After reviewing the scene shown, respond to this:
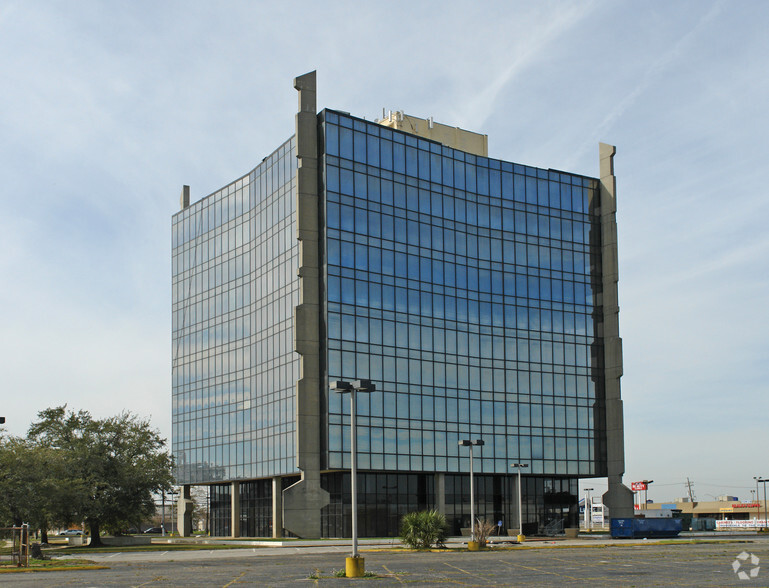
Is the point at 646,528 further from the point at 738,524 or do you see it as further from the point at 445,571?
the point at 738,524

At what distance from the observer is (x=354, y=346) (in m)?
71.6

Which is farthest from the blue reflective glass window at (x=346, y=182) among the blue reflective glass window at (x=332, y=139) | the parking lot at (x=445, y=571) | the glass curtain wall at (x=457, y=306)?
the parking lot at (x=445, y=571)

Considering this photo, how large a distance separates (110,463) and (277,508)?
15762 mm

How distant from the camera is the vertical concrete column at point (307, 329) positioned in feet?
224

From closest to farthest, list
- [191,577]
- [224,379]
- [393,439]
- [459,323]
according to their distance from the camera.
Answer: [191,577] < [393,439] < [459,323] < [224,379]

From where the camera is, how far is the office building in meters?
71.7

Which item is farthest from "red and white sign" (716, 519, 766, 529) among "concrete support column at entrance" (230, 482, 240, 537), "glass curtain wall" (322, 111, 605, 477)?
"concrete support column at entrance" (230, 482, 240, 537)

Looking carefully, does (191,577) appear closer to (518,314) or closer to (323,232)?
(323,232)

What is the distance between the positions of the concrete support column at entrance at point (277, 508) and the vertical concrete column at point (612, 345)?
33583mm

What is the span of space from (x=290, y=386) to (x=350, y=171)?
19127 millimetres

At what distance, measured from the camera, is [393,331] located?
74.4m

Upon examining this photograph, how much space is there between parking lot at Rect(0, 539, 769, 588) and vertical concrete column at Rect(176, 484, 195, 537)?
5114 centimetres

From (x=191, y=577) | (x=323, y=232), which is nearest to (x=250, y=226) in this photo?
(x=323, y=232)

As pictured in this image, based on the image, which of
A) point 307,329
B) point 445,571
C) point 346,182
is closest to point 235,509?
point 307,329
